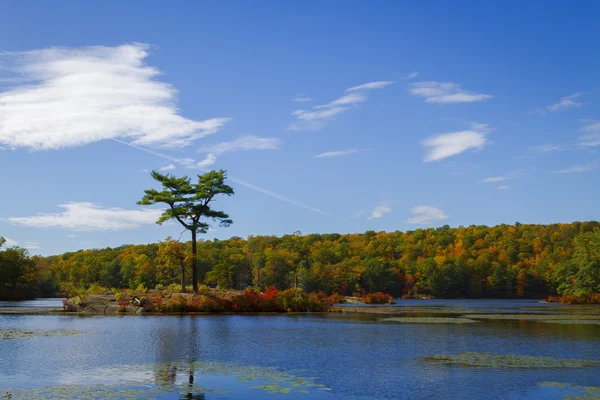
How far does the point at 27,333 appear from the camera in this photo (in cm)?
4019

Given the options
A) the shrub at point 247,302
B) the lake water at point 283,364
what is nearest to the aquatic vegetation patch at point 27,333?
the lake water at point 283,364

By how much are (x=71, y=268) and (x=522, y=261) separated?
140 metres

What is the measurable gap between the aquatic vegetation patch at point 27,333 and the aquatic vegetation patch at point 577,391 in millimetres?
31068

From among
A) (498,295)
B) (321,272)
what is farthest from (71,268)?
(498,295)

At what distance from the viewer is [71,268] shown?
176 metres

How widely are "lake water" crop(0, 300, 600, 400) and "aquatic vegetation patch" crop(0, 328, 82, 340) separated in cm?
13

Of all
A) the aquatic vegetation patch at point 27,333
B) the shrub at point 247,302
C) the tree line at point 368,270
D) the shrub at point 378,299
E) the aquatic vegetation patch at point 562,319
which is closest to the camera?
the aquatic vegetation patch at point 27,333

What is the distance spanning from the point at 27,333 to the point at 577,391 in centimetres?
3492

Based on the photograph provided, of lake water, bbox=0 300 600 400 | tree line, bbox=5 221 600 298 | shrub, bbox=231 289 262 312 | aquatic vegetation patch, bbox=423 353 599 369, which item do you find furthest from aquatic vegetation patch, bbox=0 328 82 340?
tree line, bbox=5 221 600 298

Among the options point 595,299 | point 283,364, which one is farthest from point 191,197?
point 595,299

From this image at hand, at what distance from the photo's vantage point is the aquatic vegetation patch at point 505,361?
26.3 m

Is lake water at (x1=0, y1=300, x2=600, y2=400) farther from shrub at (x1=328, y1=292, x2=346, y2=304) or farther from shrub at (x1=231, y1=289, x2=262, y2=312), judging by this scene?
shrub at (x1=328, y1=292, x2=346, y2=304)

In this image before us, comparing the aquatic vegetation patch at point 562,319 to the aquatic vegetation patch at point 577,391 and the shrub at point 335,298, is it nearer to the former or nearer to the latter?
the shrub at point 335,298

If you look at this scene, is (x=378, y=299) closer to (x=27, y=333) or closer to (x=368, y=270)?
(x=368, y=270)
